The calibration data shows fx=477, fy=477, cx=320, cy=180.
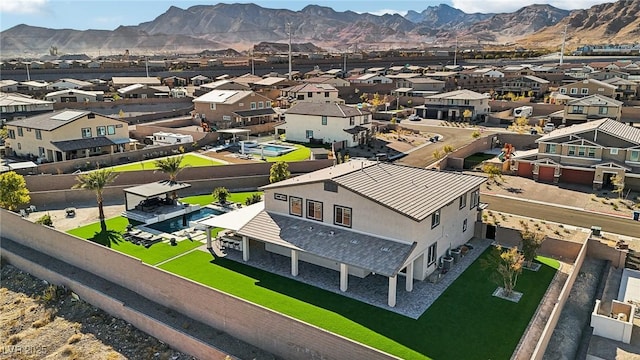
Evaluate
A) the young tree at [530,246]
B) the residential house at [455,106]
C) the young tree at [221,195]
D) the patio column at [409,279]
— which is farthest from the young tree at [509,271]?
the residential house at [455,106]

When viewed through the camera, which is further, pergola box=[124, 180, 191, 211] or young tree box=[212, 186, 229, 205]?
young tree box=[212, 186, 229, 205]

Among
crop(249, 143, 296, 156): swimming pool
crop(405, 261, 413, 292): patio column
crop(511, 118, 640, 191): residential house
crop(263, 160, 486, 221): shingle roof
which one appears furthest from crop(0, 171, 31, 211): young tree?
crop(511, 118, 640, 191): residential house

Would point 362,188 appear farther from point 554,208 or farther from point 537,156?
point 537,156

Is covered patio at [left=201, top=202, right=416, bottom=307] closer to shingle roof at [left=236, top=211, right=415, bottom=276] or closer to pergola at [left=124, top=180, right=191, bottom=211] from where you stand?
shingle roof at [left=236, top=211, right=415, bottom=276]

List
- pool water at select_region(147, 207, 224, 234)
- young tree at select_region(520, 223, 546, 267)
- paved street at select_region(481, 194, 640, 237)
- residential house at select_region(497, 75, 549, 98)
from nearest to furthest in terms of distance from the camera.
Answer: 1. young tree at select_region(520, 223, 546, 267)
2. paved street at select_region(481, 194, 640, 237)
3. pool water at select_region(147, 207, 224, 234)
4. residential house at select_region(497, 75, 549, 98)

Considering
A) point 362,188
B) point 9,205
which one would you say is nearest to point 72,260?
point 9,205
